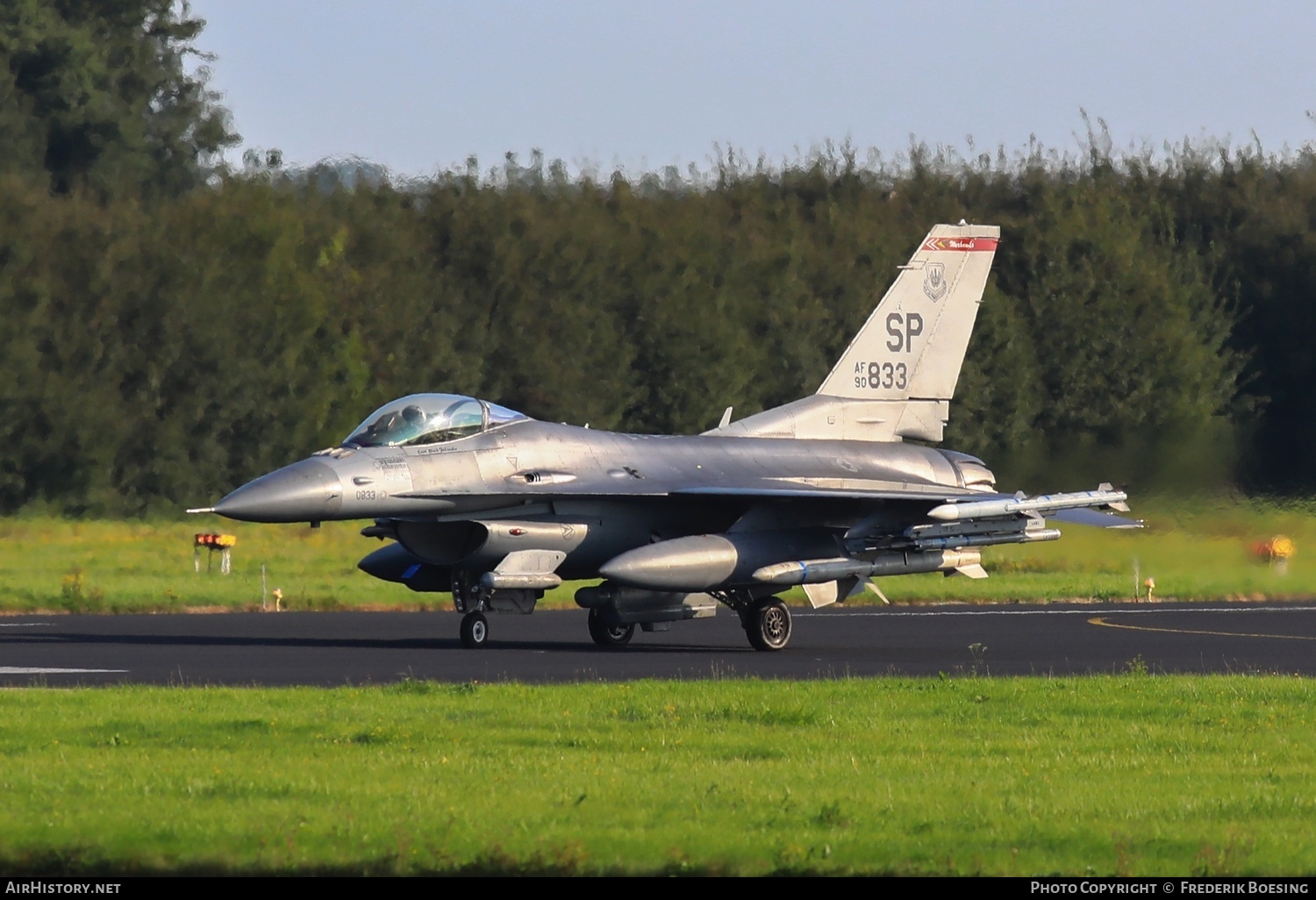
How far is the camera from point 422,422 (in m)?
19.9

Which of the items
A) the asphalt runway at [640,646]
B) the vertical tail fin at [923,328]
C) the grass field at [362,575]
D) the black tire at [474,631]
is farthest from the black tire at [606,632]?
the grass field at [362,575]

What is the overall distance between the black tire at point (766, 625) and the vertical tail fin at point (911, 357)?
2.92 metres

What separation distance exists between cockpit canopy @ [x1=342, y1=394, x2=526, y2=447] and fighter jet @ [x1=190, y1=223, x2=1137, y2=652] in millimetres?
19

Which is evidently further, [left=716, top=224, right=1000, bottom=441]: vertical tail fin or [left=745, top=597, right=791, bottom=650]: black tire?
[left=716, top=224, right=1000, bottom=441]: vertical tail fin

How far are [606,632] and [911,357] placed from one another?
5.65 metres

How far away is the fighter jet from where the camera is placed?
64.1 ft

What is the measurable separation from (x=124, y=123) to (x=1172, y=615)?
143 feet

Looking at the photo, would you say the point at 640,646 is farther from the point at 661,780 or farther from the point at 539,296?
the point at 539,296

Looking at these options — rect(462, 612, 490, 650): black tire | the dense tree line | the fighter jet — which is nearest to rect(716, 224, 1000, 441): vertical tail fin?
Answer: the fighter jet

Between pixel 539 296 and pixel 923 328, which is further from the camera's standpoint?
pixel 539 296

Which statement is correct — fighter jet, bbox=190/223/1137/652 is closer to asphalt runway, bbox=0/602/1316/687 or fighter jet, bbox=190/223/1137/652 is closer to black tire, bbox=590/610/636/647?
black tire, bbox=590/610/636/647

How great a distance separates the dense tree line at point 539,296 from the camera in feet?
148

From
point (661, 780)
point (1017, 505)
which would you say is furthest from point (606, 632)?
point (661, 780)

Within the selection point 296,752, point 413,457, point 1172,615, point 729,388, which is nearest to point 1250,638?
point 1172,615
